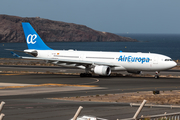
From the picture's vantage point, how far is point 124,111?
2123 cm

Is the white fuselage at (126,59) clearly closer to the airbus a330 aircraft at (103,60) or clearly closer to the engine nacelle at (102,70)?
the airbus a330 aircraft at (103,60)

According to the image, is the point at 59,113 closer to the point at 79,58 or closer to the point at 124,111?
the point at 124,111

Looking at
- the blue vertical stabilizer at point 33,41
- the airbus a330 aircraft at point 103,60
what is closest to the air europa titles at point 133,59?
the airbus a330 aircraft at point 103,60

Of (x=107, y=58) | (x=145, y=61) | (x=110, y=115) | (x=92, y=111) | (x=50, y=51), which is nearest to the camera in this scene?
(x=110, y=115)

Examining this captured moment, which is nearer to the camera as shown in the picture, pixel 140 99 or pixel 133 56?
pixel 140 99

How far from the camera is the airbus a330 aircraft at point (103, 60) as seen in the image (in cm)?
5153

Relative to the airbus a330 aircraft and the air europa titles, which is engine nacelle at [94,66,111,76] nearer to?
the airbus a330 aircraft

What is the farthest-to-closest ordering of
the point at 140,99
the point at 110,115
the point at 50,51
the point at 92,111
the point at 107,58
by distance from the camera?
the point at 50,51 → the point at 107,58 → the point at 140,99 → the point at 92,111 → the point at 110,115

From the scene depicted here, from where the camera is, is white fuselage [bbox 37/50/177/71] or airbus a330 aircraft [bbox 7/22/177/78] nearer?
white fuselage [bbox 37/50/177/71]

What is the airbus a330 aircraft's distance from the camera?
51531mm

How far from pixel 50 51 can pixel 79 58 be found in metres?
6.47

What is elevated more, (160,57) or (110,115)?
(160,57)

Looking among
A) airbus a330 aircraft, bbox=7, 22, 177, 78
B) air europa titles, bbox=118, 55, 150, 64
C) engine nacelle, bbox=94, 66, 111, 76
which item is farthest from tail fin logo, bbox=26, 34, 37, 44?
air europa titles, bbox=118, 55, 150, 64

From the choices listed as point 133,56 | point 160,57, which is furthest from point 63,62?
point 160,57
